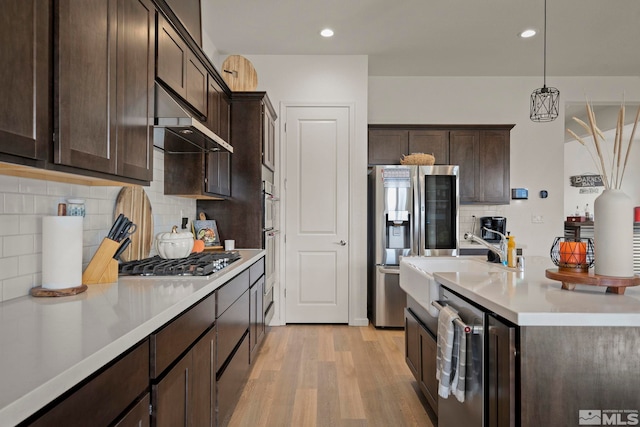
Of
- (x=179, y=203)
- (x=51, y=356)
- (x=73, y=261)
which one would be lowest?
(x=51, y=356)

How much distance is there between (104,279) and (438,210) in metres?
3.42

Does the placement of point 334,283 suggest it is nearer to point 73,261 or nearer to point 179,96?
point 179,96

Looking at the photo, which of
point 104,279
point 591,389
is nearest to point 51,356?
point 104,279

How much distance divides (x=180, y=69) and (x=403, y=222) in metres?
2.72

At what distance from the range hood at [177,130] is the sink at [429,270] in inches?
59.0

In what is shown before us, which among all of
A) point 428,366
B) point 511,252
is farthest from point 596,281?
point 428,366

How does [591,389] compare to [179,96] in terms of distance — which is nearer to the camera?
[591,389]

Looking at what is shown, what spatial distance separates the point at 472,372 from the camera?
58.5 inches

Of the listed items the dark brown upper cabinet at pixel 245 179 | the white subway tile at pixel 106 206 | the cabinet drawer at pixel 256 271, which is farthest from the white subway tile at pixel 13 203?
the dark brown upper cabinet at pixel 245 179

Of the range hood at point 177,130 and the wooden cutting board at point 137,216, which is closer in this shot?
the range hood at point 177,130

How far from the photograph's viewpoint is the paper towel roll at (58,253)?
1.43m

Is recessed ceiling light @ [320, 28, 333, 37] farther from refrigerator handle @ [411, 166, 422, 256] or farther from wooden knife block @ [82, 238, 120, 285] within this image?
wooden knife block @ [82, 238, 120, 285]

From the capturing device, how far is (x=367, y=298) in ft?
14.5

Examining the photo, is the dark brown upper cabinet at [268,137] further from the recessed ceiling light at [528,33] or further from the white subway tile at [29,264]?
the recessed ceiling light at [528,33]
